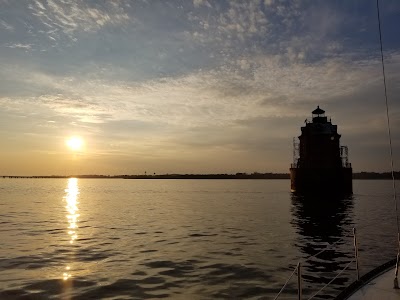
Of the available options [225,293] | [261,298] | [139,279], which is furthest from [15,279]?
[261,298]

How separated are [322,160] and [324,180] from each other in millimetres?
3416

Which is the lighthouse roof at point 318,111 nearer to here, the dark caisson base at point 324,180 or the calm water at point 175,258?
the dark caisson base at point 324,180

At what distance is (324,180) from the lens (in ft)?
195

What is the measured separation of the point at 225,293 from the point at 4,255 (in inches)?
477

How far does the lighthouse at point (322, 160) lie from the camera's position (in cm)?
5944

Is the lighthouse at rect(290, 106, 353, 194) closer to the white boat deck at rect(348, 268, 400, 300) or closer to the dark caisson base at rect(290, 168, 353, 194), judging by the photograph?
the dark caisson base at rect(290, 168, 353, 194)

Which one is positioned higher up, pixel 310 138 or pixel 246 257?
pixel 310 138

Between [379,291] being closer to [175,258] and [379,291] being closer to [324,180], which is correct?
[175,258]

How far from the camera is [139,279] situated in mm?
13656

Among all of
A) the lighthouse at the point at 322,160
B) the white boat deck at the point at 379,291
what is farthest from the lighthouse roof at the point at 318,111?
the white boat deck at the point at 379,291

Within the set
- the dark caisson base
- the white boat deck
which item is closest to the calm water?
the white boat deck

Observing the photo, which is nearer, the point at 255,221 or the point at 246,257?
the point at 246,257

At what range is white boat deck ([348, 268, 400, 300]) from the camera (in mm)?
7151

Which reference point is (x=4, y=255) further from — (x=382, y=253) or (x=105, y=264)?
(x=382, y=253)
